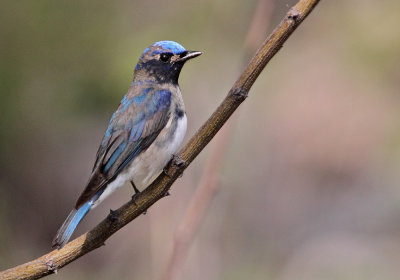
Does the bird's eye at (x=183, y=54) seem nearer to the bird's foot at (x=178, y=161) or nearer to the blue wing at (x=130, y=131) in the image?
the blue wing at (x=130, y=131)

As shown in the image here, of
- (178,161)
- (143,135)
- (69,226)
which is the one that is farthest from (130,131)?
(178,161)

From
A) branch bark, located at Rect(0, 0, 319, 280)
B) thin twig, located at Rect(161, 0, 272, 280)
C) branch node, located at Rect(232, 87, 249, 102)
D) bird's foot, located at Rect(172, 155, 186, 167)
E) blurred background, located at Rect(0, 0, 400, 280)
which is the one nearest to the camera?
branch bark, located at Rect(0, 0, 319, 280)

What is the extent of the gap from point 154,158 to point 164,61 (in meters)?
0.74

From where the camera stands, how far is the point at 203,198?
3018mm

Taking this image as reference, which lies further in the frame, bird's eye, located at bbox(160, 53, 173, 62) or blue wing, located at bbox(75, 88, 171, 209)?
bird's eye, located at bbox(160, 53, 173, 62)

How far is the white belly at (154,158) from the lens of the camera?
3.58 m

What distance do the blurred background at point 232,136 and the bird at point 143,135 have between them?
0.55 metres

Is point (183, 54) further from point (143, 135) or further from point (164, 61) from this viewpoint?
point (143, 135)

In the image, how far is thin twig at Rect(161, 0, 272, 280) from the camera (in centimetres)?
294

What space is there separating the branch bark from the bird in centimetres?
48

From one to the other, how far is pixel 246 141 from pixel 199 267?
84.2 inches

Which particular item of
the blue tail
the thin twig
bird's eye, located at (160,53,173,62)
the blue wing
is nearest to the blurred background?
the thin twig

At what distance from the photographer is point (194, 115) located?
257 inches

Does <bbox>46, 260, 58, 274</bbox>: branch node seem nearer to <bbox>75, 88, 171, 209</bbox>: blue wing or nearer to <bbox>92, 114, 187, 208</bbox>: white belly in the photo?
<bbox>75, 88, 171, 209</bbox>: blue wing
